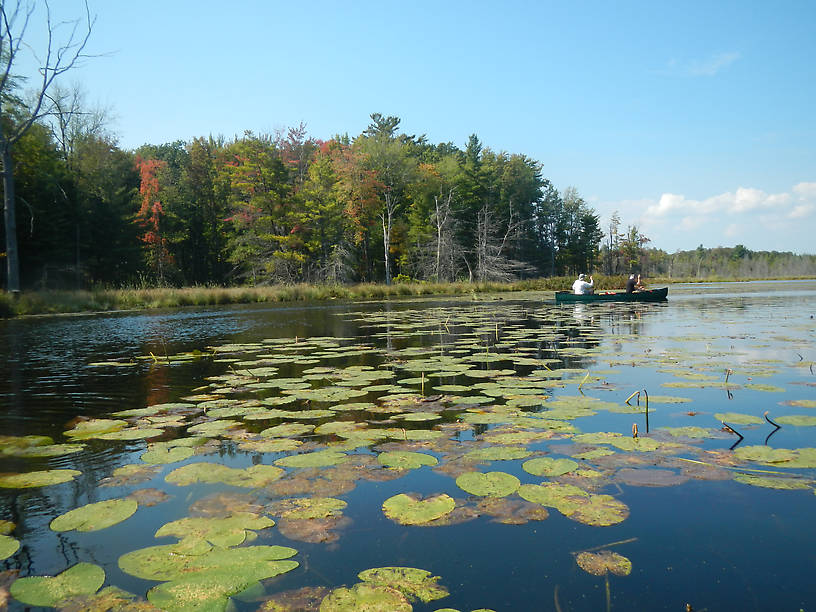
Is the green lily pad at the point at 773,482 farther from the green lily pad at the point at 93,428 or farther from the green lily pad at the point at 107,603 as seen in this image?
the green lily pad at the point at 93,428

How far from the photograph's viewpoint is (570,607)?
137cm

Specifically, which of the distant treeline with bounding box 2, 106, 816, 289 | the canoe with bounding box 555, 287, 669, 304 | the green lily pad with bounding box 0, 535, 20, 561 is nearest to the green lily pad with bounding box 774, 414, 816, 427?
the green lily pad with bounding box 0, 535, 20, 561

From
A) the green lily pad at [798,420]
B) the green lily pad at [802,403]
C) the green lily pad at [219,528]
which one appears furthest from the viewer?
the green lily pad at [802,403]

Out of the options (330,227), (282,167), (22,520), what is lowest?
(22,520)

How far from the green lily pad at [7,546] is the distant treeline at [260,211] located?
23883 mm

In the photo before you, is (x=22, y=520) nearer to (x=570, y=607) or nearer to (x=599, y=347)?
(x=570, y=607)

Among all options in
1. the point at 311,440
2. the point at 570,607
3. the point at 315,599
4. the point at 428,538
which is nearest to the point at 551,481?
the point at 428,538

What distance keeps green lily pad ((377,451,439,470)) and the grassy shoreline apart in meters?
17.4

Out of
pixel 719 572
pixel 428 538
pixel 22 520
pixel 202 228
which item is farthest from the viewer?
pixel 202 228

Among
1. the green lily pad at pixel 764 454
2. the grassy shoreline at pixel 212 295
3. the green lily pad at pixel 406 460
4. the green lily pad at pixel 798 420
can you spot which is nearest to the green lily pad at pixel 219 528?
the green lily pad at pixel 406 460

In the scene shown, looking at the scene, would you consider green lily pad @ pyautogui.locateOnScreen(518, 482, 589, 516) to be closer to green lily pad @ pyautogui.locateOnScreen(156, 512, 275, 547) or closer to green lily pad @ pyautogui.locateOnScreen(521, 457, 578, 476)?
green lily pad @ pyautogui.locateOnScreen(521, 457, 578, 476)

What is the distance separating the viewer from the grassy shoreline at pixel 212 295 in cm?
1662

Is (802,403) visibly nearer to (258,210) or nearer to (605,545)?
(605,545)

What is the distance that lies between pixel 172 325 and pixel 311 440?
10357 millimetres
